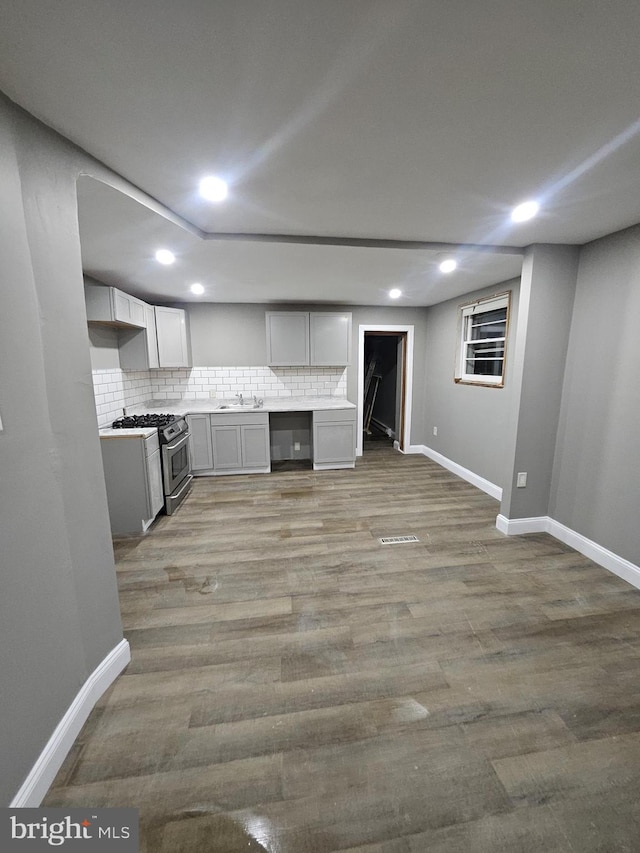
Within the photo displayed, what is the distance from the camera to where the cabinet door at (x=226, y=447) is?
4.32 m

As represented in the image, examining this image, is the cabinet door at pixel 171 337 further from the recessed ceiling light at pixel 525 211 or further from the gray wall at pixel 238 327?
the recessed ceiling light at pixel 525 211

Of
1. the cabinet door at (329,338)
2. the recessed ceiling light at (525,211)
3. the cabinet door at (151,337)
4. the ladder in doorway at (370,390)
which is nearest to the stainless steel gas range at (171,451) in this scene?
the cabinet door at (151,337)

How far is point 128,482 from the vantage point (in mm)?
2895

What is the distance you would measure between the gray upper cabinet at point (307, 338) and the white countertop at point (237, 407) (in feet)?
1.86

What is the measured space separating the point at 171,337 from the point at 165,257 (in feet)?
5.78

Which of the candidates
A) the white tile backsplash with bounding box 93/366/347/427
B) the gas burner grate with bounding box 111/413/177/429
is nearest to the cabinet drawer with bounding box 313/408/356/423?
the white tile backsplash with bounding box 93/366/347/427

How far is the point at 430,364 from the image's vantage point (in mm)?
5098

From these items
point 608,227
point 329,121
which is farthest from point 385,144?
point 608,227

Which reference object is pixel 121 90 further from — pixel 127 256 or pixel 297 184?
pixel 127 256

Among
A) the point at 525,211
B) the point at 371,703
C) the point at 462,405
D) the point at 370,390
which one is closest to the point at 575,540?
the point at 462,405

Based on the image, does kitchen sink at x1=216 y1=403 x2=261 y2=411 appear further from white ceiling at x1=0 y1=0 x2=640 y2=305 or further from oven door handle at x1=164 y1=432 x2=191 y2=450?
white ceiling at x1=0 y1=0 x2=640 y2=305

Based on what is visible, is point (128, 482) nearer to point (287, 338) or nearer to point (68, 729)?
point (68, 729)

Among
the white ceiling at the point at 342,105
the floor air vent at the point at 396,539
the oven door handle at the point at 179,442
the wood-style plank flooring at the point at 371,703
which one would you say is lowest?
the wood-style plank flooring at the point at 371,703

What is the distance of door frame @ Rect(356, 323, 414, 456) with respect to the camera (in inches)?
197
